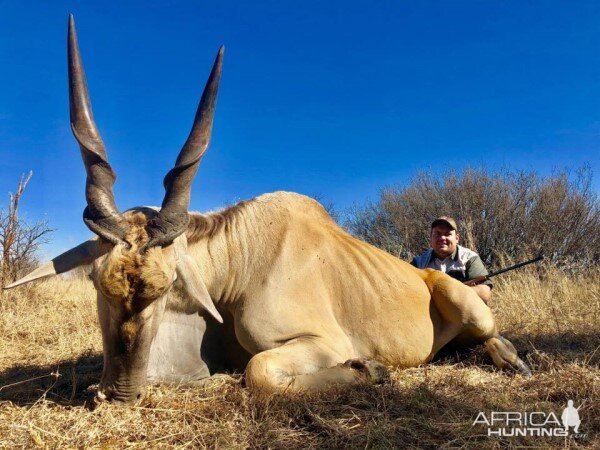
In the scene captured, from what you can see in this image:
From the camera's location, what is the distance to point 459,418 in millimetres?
2604

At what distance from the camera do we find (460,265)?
622 cm

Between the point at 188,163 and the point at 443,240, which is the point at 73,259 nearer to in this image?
the point at 188,163

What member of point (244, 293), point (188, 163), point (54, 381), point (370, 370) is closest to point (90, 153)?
point (188, 163)

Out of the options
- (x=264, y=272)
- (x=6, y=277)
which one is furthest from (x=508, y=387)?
(x=6, y=277)

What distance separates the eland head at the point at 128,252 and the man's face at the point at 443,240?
12.2 ft

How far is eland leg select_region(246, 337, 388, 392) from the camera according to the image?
2959 millimetres

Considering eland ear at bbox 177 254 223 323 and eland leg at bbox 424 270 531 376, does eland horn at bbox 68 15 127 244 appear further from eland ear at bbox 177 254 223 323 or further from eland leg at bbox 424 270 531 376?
eland leg at bbox 424 270 531 376

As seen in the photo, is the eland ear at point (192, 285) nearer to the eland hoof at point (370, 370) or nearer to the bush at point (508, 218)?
the eland hoof at point (370, 370)

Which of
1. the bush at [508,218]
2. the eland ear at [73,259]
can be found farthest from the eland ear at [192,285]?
the bush at [508,218]

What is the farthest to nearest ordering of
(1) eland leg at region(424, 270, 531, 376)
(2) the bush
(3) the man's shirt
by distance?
(2) the bush, (3) the man's shirt, (1) eland leg at region(424, 270, 531, 376)

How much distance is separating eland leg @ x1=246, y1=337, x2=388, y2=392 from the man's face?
10.3 feet

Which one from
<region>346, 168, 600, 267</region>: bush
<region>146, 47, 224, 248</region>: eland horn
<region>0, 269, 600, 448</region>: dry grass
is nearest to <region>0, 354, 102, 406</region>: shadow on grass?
<region>0, 269, 600, 448</region>: dry grass

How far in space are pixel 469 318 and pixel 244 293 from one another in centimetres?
188

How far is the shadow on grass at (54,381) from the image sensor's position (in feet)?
10.3
